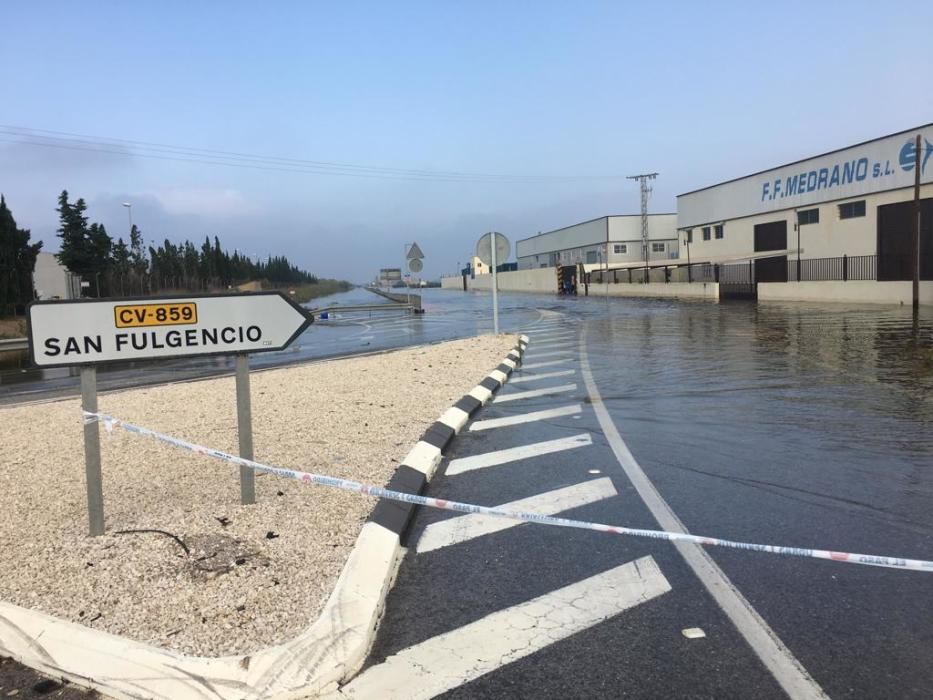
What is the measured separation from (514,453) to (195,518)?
3337 mm

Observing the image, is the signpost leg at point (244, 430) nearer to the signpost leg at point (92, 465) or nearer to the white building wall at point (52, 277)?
the signpost leg at point (92, 465)

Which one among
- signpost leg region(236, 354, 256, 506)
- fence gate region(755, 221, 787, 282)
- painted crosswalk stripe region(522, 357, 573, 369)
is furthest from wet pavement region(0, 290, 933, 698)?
fence gate region(755, 221, 787, 282)

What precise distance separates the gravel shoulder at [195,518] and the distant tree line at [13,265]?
2978 cm

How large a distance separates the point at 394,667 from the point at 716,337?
690 inches

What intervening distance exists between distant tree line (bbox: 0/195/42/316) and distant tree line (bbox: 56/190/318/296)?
6.13 m

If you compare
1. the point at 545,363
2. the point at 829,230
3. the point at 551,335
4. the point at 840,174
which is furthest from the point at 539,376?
the point at 829,230

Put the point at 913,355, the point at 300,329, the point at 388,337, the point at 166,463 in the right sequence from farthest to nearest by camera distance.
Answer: the point at 388,337 < the point at 913,355 < the point at 166,463 < the point at 300,329

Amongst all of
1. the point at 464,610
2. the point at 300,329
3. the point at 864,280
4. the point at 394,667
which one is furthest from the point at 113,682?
the point at 864,280

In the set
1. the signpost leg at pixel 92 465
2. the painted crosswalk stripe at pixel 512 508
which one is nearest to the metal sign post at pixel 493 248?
the painted crosswalk stripe at pixel 512 508

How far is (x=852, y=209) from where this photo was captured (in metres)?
38.5

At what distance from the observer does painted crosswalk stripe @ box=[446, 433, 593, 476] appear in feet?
22.7

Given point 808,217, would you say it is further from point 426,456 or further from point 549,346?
point 426,456

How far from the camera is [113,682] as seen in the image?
321cm

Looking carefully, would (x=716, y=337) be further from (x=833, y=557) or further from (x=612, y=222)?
(x=612, y=222)
